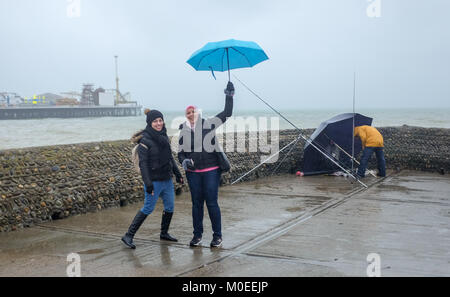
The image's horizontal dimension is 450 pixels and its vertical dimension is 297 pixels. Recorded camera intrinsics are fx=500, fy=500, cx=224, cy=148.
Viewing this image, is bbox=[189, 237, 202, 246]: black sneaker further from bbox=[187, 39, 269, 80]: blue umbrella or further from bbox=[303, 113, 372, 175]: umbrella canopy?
bbox=[303, 113, 372, 175]: umbrella canopy

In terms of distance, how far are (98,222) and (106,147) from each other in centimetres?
194

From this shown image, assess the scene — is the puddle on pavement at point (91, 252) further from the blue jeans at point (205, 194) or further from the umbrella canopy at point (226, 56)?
the umbrella canopy at point (226, 56)

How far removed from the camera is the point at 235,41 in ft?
20.3

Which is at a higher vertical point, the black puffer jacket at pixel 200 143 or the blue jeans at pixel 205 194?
the black puffer jacket at pixel 200 143

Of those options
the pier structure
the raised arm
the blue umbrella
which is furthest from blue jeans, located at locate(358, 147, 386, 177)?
the pier structure

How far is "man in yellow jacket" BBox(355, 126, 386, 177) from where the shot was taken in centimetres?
1154

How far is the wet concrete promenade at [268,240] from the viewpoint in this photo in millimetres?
4742

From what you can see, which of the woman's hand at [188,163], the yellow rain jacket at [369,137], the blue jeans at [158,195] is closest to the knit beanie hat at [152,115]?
the woman's hand at [188,163]

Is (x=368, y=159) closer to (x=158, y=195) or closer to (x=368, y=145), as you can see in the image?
(x=368, y=145)

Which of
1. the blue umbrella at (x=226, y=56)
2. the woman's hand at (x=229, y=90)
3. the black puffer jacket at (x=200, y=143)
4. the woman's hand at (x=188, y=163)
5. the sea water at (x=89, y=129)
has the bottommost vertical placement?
the sea water at (x=89, y=129)

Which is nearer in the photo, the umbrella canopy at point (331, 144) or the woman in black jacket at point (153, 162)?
the woman in black jacket at point (153, 162)

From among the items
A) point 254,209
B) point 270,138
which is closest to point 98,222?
point 254,209

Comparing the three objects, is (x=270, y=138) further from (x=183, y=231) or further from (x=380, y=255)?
(x=380, y=255)

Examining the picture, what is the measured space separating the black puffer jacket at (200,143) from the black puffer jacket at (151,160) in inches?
8.8
